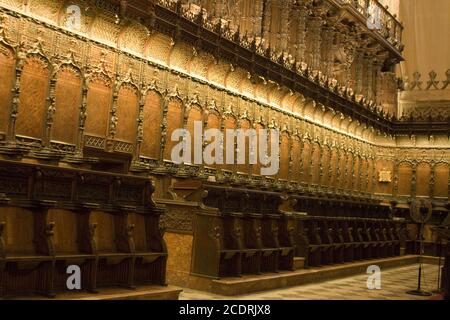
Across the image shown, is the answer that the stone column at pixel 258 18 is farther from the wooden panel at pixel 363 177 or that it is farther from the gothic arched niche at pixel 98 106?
the wooden panel at pixel 363 177

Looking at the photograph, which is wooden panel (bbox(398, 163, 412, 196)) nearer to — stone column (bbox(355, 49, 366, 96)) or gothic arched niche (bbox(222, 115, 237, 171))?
stone column (bbox(355, 49, 366, 96))

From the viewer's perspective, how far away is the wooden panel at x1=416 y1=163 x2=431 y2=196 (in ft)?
72.6

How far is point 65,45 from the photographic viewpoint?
980 cm

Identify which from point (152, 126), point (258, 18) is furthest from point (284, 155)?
point (152, 126)

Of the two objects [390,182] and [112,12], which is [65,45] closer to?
[112,12]

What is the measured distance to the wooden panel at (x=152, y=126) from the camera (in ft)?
37.4

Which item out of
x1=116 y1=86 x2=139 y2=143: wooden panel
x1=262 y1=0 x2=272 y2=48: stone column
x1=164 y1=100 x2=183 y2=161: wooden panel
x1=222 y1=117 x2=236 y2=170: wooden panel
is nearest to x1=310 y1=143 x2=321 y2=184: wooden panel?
x1=262 y1=0 x2=272 y2=48: stone column

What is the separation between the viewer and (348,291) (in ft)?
28.7

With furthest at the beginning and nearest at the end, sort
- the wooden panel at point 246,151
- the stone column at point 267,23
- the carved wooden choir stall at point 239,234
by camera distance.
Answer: the stone column at point 267,23, the wooden panel at point 246,151, the carved wooden choir stall at point 239,234

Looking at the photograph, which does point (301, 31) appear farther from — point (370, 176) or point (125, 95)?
point (125, 95)

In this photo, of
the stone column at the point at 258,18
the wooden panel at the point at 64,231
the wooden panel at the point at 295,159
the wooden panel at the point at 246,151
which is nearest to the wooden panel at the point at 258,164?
the wooden panel at the point at 246,151

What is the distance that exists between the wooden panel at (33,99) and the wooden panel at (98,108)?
98cm
